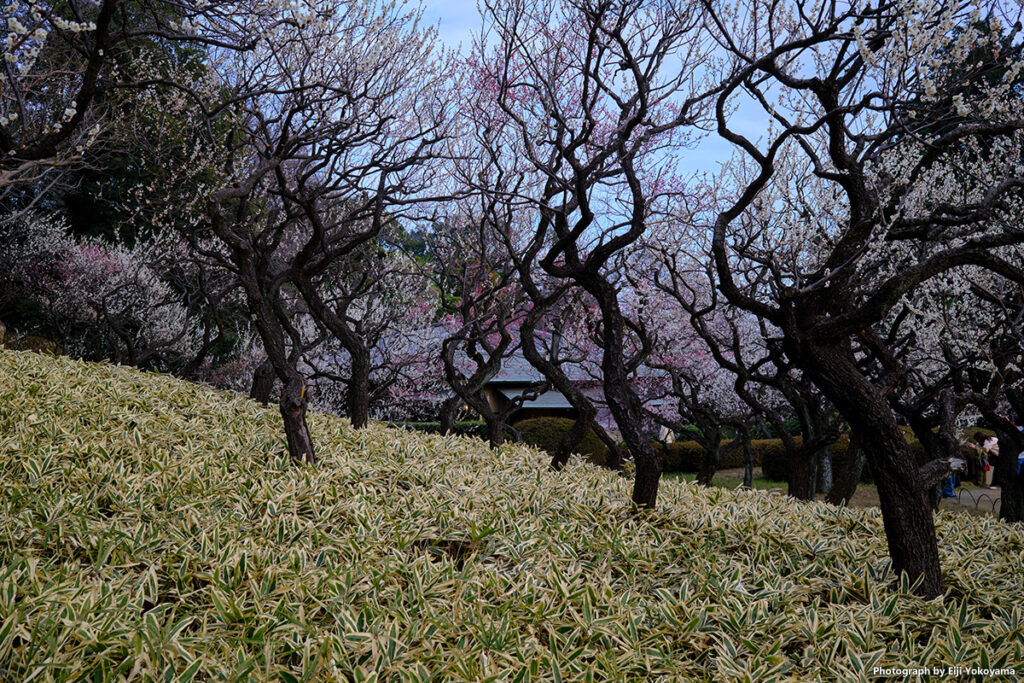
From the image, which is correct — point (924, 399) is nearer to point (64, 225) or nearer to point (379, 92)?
point (379, 92)

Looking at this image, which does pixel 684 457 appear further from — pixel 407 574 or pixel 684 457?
pixel 407 574

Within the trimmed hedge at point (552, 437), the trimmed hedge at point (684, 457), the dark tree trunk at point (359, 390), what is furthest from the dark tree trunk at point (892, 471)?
the trimmed hedge at point (684, 457)

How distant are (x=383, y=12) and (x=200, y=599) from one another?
9.24 m

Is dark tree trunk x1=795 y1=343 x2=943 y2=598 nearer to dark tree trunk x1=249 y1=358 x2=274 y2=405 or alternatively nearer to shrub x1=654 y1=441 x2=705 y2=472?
dark tree trunk x1=249 y1=358 x2=274 y2=405

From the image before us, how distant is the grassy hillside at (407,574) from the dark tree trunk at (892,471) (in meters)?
0.25

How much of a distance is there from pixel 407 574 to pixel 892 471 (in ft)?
11.0

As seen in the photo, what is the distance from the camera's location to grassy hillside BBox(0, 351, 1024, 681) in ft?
10.5

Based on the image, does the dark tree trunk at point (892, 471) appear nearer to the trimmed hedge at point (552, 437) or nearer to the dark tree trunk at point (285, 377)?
the dark tree trunk at point (285, 377)

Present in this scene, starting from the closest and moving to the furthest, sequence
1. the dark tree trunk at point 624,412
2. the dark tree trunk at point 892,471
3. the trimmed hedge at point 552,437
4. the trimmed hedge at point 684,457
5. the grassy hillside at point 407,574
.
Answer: the grassy hillside at point 407,574 < the dark tree trunk at point 892,471 < the dark tree trunk at point 624,412 < the trimmed hedge at point 552,437 < the trimmed hedge at point 684,457

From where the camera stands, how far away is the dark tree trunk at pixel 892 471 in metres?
4.78

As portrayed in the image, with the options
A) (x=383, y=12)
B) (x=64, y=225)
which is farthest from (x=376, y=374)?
(x=383, y=12)

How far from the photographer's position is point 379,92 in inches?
430

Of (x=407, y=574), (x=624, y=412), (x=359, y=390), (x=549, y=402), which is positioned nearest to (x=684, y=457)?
(x=549, y=402)

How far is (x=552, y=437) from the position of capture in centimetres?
1866
